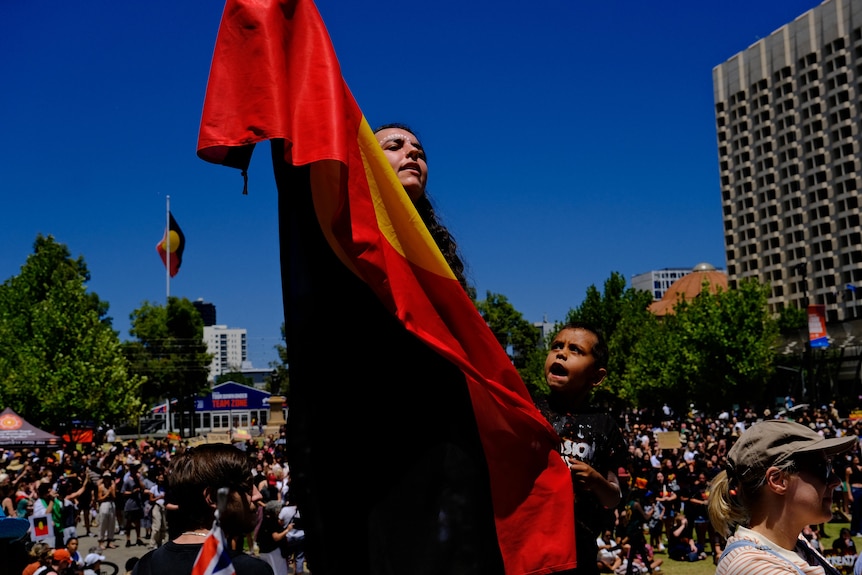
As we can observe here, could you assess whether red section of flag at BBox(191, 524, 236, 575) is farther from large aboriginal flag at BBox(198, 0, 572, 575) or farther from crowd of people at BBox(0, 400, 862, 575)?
crowd of people at BBox(0, 400, 862, 575)

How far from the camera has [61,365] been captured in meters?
37.3

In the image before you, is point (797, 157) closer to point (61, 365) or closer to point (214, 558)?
point (61, 365)

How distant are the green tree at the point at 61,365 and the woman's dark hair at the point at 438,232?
124 feet

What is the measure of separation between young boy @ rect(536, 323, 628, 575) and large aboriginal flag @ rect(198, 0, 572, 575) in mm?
621

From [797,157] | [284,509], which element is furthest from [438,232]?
[797,157]

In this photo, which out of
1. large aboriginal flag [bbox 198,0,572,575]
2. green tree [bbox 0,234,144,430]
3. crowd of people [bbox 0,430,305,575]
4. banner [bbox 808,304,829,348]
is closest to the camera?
large aboriginal flag [bbox 198,0,572,575]

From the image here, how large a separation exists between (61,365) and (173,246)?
55.1ft

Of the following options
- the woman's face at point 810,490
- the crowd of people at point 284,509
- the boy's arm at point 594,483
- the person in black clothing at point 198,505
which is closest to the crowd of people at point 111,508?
the crowd of people at point 284,509

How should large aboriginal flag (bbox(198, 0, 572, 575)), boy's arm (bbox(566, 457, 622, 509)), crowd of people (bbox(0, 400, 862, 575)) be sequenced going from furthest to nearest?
crowd of people (bbox(0, 400, 862, 575)) → boy's arm (bbox(566, 457, 622, 509)) → large aboriginal flag (bbox(198, 0, 572, 575))

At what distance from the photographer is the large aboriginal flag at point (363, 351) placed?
2.11 meters

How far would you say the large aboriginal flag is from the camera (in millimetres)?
2113

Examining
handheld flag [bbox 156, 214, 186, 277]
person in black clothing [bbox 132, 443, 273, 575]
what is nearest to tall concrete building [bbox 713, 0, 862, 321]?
handheld flag [bbox 156, 214, 186, 277]

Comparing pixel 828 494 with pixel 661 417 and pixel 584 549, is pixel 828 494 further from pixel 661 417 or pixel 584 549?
pixel 661 417

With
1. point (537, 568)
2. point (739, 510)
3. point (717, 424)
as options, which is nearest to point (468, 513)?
point (537, 568)
